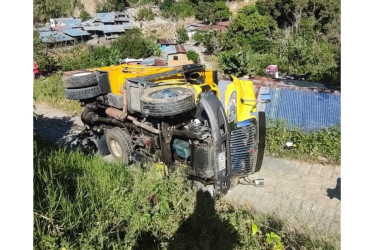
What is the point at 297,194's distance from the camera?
641 cm

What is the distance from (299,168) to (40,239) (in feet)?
19.6

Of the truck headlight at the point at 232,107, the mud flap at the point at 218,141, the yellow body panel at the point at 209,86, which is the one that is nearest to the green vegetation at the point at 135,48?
the yellow body panel at the point at 209,86

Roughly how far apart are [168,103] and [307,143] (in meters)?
4.66

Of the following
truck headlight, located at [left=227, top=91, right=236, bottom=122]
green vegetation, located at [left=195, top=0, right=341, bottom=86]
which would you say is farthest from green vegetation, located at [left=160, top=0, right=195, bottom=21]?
truck headlight, located at [left=227, top=91, right=236, bottom=122]

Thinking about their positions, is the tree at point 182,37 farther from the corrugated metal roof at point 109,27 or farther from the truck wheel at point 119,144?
the truck wheel at point 119,144

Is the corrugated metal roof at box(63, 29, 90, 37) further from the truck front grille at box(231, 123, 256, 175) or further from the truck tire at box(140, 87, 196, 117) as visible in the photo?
the truck front grille at box(231, 123, 256, 175)

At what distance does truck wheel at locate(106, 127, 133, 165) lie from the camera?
6721 millimetres

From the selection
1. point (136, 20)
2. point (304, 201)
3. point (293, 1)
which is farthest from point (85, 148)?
point (136, 20)

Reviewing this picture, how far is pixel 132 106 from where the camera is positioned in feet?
20.5

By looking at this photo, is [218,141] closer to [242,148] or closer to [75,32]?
[242,148]

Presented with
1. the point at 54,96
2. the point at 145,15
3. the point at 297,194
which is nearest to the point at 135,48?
the point at 54,96

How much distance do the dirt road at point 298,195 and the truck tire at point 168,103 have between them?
2094 millimetres

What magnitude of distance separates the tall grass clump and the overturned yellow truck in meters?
5.32

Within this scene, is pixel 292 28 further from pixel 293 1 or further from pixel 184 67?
pixel 184 67
